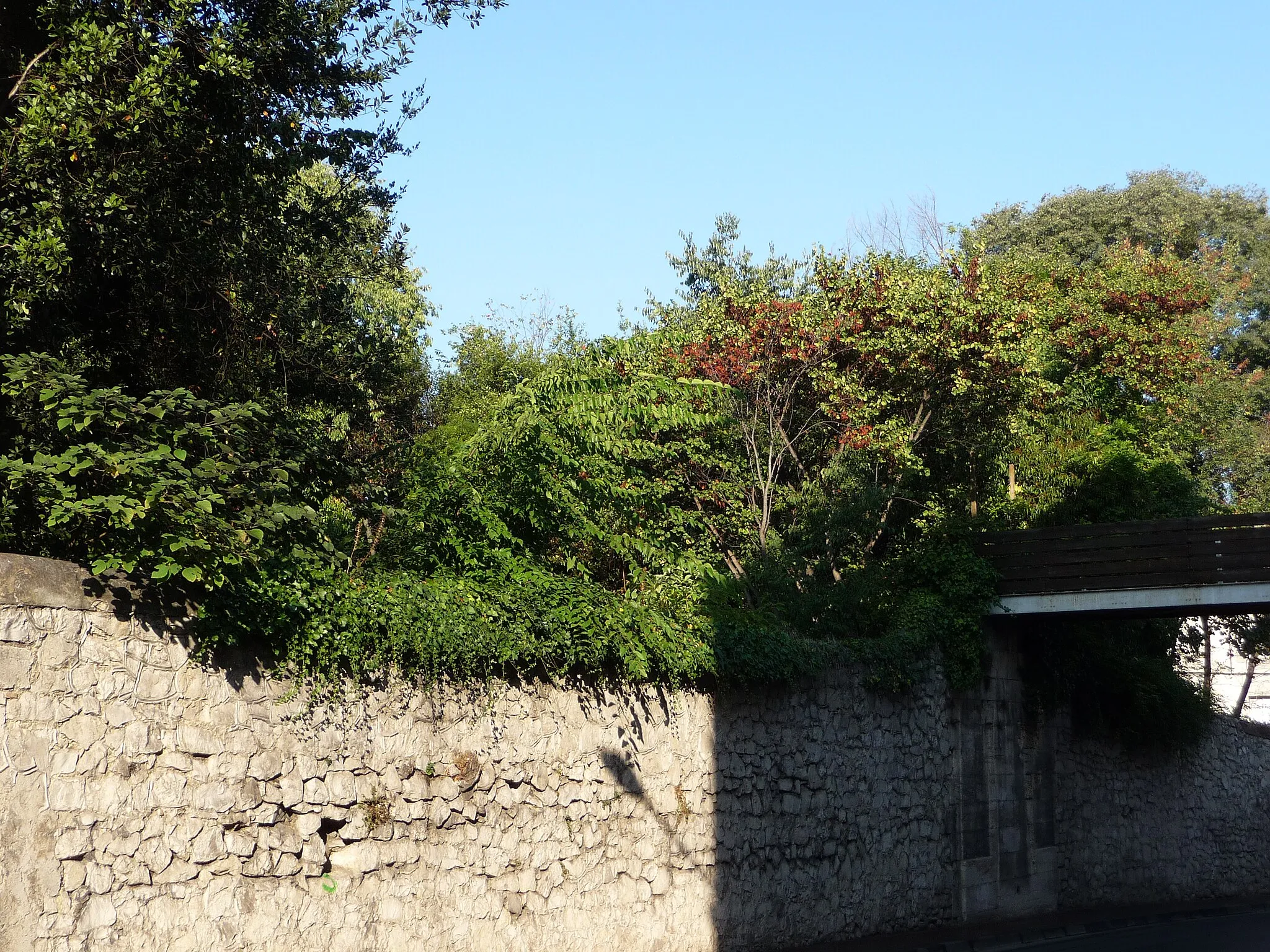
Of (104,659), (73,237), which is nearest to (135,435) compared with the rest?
(104,659)

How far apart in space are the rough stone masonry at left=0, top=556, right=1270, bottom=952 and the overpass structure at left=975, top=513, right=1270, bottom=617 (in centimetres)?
152

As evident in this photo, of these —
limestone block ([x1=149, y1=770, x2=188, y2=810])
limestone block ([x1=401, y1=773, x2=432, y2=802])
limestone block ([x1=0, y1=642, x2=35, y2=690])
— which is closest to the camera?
limestone block ([x1=0, y1=642, x2=35, y2=690])

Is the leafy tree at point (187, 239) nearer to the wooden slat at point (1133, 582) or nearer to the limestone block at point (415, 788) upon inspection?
the limestone block at point (415, 788)

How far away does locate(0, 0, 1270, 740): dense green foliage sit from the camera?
7164 millimetres

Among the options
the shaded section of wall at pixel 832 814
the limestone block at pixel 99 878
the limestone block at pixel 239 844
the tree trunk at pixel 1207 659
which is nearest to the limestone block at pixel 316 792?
the limestone block at pixel 239 844

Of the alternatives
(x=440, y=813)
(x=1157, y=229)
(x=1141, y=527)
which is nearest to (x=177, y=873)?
(x=440, y=813)

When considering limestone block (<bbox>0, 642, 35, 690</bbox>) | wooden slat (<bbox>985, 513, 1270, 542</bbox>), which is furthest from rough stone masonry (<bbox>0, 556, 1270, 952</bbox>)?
wooden slat (<bbox>985, 513, 1270, 542</bbox>)

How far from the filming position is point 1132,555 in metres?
14.9

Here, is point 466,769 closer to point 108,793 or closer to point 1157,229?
point 108,793

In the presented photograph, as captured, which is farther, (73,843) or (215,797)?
(215,797)

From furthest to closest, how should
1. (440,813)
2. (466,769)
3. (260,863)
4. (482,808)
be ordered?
(482,808) < (466,769) < (440,813) < (260,863)

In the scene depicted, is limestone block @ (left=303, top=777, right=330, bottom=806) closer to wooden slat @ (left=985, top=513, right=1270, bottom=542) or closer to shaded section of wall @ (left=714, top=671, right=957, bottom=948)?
shaded section of wall @ (left=714, top=671, right=957, bottom=948)

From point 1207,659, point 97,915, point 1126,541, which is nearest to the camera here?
point 97,915

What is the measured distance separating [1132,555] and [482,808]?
963cm
